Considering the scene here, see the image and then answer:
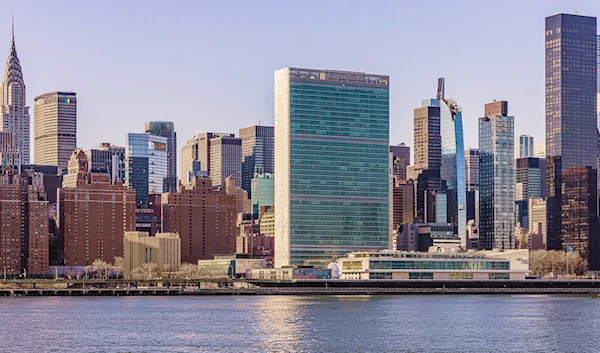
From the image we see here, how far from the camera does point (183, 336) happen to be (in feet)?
517

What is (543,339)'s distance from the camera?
153750 millimetres

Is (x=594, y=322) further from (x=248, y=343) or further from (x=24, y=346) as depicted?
(x=24, y=346)

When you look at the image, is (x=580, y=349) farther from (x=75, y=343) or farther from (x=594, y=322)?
(x=75, y=343)

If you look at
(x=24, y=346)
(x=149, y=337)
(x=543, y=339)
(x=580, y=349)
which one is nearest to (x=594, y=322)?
(x=543, y=339)

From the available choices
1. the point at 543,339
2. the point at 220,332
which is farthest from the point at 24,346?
the point at 543,339

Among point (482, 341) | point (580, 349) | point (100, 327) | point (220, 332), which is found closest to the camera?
point (580, 349)

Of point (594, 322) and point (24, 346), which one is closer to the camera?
point (24, 346)

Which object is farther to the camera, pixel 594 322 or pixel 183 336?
pixel 594 322

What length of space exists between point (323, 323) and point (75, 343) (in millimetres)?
41797

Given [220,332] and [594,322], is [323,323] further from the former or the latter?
[594,322]

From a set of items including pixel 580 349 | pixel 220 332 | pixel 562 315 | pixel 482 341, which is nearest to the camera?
pixel 580 349

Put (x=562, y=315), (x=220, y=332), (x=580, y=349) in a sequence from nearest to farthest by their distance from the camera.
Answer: (x=580, y=349) < (x=220, y=332) < (x=562, y=315)

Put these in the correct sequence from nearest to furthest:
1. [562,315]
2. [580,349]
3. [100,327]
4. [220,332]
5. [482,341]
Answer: [580,349] → [482,341] → [220,332] → [100,327] → [562,315]

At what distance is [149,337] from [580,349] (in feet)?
172
